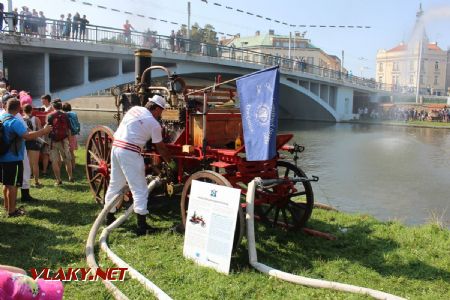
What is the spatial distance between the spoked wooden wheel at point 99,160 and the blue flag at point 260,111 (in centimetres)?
275

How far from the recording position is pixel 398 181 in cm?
1540

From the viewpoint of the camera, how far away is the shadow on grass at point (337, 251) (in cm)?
524

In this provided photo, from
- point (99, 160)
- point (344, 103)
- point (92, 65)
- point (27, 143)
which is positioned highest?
point (92, 65)

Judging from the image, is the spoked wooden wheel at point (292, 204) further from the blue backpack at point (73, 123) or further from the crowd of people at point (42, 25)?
the crowd of people at point (42, 25)

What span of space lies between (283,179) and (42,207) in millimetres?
4098

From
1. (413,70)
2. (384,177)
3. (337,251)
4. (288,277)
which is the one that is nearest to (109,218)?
(288,277)

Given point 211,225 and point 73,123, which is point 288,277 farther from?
point 73,123

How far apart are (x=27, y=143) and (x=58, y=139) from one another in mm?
610

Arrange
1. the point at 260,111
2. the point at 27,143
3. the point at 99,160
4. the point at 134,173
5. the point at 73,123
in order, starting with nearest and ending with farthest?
the point at 260,111
the point at 134,173
the point at 99,160
the point at 27,143
the point at 73,123

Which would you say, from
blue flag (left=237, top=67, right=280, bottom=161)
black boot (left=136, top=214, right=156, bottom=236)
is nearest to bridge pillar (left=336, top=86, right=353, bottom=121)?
black boot (left=136, top=214, right=156, bottom=236)

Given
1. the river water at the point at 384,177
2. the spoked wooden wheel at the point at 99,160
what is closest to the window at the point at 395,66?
the river water at the point at 384,177

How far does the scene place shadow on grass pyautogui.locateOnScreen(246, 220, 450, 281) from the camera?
5.24 m

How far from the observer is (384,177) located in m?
16.1

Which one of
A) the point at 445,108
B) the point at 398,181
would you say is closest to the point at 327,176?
the point at 398,181
